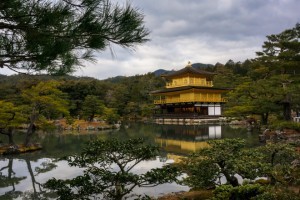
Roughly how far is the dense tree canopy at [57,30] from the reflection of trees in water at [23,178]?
3.87m

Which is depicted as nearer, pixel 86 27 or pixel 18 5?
pixel 18 5

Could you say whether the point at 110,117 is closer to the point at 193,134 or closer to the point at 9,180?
the point at 193,134

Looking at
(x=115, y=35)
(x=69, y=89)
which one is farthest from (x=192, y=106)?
(x=115, y=35)

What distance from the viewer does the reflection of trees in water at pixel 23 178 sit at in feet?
22.0

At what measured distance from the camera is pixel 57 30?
136 inches

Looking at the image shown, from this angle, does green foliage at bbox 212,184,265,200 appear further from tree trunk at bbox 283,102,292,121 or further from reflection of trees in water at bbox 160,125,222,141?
tree trunk at bbox 283,102,292,121

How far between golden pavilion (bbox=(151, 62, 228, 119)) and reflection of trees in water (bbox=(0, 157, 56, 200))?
2000cm

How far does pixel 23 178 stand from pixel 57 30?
6218mm

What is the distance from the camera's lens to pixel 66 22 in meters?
3.38

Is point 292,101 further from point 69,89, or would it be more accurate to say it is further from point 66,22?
Result: point 69,89

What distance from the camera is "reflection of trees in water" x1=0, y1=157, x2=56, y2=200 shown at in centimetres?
671

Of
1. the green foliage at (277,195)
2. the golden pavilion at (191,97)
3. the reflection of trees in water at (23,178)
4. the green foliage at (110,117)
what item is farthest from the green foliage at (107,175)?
the golden pavilion at (191,97)

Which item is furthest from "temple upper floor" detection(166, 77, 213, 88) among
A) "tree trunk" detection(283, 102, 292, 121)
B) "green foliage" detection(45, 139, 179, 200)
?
"green foliage" detection(45, 139, 179, 200)

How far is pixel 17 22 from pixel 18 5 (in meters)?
0.31
